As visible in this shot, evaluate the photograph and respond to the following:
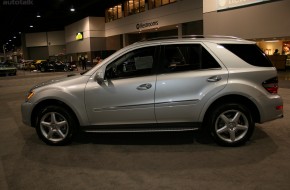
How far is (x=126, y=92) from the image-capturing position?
203 inches

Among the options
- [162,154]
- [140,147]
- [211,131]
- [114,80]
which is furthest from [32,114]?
[211,131]

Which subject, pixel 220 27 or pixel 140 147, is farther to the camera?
pixel 220 27

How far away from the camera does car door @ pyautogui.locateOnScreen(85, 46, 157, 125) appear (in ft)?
16.8

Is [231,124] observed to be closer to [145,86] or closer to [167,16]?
[145,86]

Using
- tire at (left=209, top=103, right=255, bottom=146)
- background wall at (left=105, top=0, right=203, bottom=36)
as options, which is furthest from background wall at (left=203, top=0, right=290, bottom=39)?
tire at (left=209, top=103, right=255, bottom=146)

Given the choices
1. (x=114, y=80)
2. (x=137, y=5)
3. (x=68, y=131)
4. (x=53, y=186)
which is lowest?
(x=53, y=186)

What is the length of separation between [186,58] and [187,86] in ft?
1.70

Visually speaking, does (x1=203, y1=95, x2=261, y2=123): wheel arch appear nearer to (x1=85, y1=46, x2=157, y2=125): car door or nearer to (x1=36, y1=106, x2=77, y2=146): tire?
(x1=85, y1=46, x2=157, y2=125): car door

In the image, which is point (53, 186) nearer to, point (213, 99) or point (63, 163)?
point (63, 163)

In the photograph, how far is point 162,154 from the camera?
4988mm

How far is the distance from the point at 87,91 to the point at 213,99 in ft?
6.99

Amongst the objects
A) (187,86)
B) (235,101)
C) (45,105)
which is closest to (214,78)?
(187,86)

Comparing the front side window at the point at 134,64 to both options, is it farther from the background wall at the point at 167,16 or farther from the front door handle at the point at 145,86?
the background wall at the point at 167,16

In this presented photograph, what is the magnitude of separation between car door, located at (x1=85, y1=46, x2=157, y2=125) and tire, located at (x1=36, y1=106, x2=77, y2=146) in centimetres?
44
